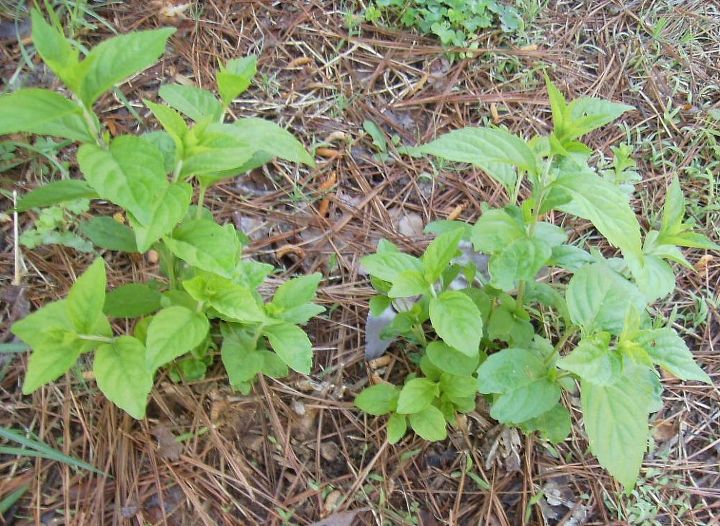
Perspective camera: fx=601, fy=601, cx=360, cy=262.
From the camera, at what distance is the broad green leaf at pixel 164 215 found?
1375mm

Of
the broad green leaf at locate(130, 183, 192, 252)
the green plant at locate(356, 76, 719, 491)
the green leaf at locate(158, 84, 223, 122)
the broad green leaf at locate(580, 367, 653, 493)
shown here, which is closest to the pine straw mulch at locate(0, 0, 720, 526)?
the green plant at locate(356, 76, 719, 491)

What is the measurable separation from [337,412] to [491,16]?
2.03 meters

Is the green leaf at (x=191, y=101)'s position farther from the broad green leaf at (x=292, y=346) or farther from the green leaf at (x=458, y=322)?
the green leaf at (x=458, y=322)

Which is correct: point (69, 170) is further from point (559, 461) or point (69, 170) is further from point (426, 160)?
point (559, 461)

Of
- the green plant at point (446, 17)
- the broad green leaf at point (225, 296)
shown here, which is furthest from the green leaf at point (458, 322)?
the green plant at point (446, 17)

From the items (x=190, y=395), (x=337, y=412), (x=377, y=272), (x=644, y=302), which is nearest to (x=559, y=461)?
(x=644, y=302)

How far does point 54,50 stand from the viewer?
1.33 m

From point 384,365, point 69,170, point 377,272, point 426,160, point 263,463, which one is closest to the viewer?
point 377,272

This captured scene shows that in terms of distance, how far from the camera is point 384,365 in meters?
2.10

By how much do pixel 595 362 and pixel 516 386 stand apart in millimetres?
251

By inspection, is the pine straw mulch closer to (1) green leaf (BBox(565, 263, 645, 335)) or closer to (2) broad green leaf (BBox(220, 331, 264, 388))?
(2) broad green leaf (BBox(220, 331, 264, 388))

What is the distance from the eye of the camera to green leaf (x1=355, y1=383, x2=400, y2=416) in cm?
188

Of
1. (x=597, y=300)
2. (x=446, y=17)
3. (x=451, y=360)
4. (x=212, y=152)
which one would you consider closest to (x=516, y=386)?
(x=451, y=360)

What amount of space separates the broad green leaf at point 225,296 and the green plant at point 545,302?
373mm
